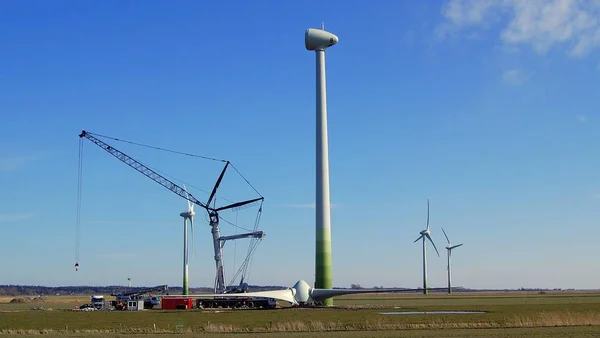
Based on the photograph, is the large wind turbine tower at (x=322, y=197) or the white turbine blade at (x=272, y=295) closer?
the large wind turbine tower at (x=322, y=197)

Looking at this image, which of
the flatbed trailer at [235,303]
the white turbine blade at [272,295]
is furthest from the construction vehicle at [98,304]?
the white turbine blade at [272,295]

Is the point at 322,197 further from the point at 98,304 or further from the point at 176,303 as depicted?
the point at 98,304

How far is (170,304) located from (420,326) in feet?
185

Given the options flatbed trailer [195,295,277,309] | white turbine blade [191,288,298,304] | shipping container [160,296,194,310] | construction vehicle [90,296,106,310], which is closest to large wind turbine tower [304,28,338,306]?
white turbine blade [191,288,298,304]

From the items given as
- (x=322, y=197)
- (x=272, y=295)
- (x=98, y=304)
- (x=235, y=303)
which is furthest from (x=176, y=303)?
(x=322, y=197)

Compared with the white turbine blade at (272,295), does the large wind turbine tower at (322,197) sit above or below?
above

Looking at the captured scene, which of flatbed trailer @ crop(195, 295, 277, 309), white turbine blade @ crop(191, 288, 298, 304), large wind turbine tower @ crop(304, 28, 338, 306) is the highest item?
large wind turbine tower @ crop(304, 28, 338, 306)

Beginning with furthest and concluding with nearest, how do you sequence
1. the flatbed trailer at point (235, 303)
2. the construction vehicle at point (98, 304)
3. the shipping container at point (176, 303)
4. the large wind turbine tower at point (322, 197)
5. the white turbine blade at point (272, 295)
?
the white turbine blade at point (272, 295) → the construction vehicle at point (98, 304) → the flatbed trailer at point (235, 303) → the large wind turbine tower at point (322, 197) → the shipping container at point (176, 303)

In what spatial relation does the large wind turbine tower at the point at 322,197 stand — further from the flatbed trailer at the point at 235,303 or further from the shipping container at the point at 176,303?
the shipping container at the point at 176,303

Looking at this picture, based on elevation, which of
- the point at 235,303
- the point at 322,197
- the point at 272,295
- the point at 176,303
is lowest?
the point at 235,303

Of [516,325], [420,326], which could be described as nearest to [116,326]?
[420,326]

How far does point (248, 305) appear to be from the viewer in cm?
10950

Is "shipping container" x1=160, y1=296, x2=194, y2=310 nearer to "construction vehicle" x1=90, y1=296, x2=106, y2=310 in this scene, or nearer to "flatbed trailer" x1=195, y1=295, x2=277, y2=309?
"flatbed trailer" x1=195, y1=295, x2=277, y2=309

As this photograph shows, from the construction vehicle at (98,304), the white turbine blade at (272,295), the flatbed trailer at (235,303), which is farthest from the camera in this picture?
the white turbine blade at (272,295)
